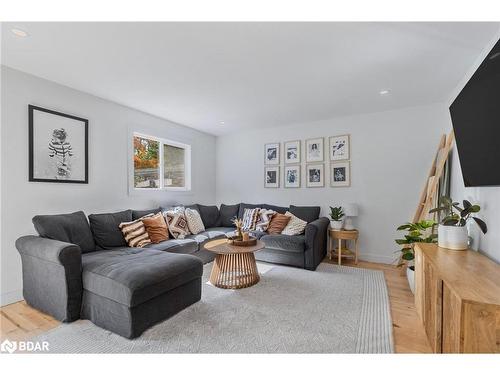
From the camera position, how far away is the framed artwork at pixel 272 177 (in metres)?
4.54

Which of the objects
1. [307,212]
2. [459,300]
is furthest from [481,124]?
[307,212]

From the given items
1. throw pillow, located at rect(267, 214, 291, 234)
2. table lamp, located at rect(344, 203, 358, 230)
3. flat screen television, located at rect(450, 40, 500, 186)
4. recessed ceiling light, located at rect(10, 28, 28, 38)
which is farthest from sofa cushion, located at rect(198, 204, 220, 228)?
flat screen television, located at rect(450, 40, 500, 186)

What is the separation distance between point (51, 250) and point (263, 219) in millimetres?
2748

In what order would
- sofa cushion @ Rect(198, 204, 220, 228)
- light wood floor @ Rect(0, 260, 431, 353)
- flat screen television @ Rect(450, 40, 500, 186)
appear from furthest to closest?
1. sofa cushion @ Rect(198, 204, 220, 228)
2. light wood floor @ Rect(0, 260, 431, 353)
3. flat screen television @ Rect(450, 40, 500, 186)

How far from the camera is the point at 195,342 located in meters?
1.72

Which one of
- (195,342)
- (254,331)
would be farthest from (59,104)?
(254,331)

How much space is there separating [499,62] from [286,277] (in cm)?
266

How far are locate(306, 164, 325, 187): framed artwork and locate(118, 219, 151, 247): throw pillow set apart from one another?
275 cm

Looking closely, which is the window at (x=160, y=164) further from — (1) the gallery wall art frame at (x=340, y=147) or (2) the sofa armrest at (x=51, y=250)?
(1) the gallery wall art frame at (x=340, y=147)

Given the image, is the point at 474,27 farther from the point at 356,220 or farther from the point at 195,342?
the point at 195,342

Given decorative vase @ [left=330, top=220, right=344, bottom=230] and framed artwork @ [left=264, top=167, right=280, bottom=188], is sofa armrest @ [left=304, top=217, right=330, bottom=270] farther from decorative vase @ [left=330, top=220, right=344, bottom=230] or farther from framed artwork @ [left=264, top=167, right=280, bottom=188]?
framed artwork @ [left=264, top=167, right=280, bottom=188]

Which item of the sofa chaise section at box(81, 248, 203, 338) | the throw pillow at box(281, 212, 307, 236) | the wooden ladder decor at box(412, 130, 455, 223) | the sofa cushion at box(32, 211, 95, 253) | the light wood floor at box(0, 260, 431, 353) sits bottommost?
the light wood floor at box(0, 260, 431, 353)

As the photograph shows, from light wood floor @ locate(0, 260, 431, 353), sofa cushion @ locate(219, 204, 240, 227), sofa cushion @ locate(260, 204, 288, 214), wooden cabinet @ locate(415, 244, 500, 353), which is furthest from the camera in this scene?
sofa cushion @ locate(219, 204, 240, 227)

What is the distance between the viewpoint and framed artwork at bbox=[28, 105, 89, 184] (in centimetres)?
251
